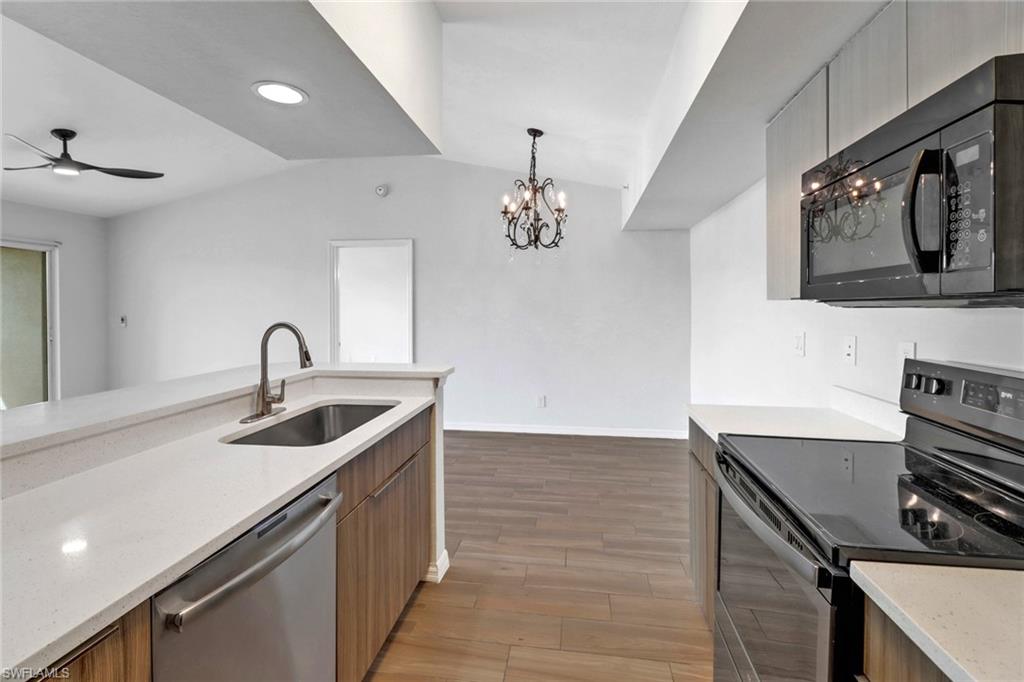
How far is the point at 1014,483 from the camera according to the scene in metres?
1.09

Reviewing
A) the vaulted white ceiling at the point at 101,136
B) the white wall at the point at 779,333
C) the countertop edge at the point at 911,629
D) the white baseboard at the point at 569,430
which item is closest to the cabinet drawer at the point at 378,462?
the countertop edge at the point at 911,629

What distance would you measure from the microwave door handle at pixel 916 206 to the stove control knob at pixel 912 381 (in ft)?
2.23

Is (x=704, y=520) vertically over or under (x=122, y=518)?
under

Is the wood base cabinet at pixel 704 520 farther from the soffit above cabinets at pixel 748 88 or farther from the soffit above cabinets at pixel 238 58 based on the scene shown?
the soffit above cabinets at pixel 238 58

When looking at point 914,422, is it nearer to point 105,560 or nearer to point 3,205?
point 105,560

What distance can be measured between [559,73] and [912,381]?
2260 millimetres

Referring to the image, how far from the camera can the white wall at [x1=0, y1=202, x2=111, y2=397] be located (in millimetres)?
5895

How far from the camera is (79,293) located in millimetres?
6094

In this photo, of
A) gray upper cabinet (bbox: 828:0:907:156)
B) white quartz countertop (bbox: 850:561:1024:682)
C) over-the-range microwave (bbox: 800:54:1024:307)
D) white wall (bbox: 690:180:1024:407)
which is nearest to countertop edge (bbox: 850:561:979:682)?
white quartz countertop (bbox: 850:561:1024:682)

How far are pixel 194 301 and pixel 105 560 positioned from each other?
6195mm

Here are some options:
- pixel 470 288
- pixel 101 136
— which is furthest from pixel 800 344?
pixel 101 136

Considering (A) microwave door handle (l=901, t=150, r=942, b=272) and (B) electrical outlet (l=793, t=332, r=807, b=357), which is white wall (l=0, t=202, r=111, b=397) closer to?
(B) electrical outlet (l=793, t=332, r=807, b=357)

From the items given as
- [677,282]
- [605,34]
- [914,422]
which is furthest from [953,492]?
[677,282]

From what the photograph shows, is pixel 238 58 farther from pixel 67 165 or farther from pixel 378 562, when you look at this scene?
pixel 67 165
